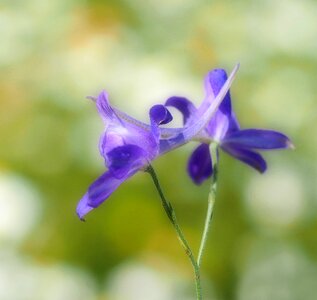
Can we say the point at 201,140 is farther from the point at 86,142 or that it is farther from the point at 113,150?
the point at 86,142

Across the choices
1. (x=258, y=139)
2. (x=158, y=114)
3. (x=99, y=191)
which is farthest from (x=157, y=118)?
(x=258, y=139)

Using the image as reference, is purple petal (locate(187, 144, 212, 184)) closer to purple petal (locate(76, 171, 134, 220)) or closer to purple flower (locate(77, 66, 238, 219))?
purple flower (locate(77, 66, 238, 219))

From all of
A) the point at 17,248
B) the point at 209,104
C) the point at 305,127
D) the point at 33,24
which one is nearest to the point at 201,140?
the point at 209,104

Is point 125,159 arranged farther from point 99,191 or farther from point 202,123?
point 202,123

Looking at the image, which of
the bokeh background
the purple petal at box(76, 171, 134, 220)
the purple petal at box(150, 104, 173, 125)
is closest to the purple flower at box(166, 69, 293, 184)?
the purple petal at box(150, 104, 173, 125)

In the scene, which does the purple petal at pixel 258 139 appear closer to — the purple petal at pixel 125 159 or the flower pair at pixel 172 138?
the flower pair at pixel 172 138
